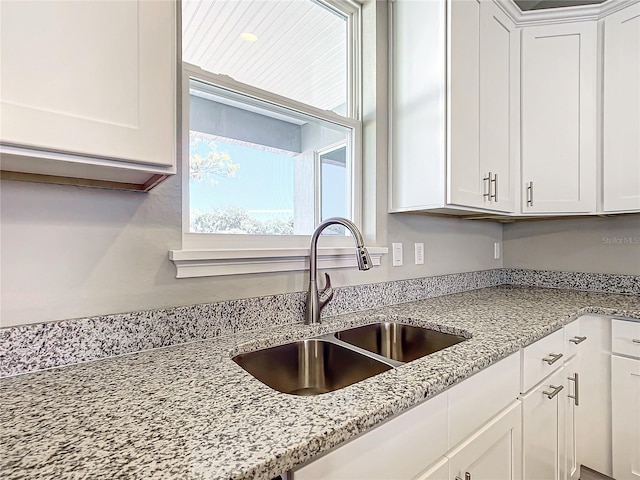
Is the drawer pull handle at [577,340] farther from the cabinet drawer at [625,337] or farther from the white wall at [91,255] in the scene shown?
the white wall at [91,255]

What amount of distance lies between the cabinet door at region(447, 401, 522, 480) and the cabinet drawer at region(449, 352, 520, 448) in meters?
0.02

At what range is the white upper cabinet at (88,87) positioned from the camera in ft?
1.93

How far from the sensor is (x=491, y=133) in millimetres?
1704

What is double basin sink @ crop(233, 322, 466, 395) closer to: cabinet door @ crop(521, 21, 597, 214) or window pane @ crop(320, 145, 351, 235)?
window pane @ crop(320, 145, 351, 235)

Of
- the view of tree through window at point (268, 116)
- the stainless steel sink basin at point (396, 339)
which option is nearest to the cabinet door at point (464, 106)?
the view of tree through window at point (268, 116)

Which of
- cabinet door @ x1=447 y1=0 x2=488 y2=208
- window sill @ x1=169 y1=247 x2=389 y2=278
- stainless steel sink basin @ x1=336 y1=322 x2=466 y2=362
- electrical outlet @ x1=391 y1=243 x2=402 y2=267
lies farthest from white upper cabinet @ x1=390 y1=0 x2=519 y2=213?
stainless steel sink basin @ x1=336 y1=322 x2=466 y2=362

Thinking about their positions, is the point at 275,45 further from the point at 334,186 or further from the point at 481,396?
the point at 481,396

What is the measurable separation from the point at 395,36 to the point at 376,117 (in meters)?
0.41

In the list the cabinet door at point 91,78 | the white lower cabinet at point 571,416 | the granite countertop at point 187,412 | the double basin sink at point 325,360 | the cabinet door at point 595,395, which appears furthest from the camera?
the cabinet door at point 595,395

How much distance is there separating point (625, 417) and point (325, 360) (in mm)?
1454

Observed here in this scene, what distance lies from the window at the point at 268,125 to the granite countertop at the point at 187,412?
1.19 feet

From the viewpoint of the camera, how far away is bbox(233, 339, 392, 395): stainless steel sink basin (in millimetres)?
1042

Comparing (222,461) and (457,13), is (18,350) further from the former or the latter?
(457,13)

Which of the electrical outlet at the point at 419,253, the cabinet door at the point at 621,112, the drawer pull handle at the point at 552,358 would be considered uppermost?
the cabinet door at the point at 621,112
